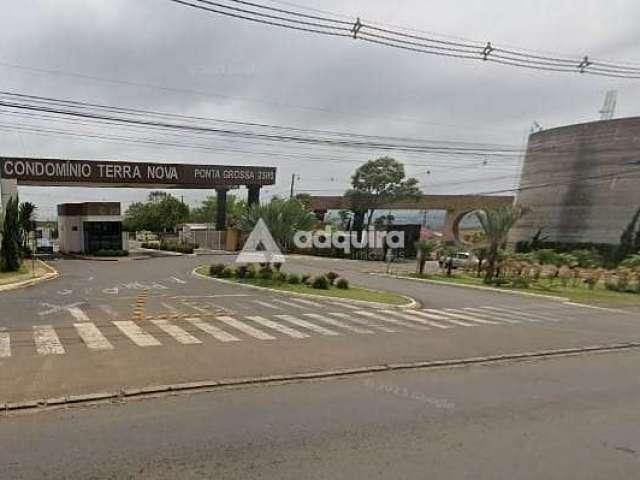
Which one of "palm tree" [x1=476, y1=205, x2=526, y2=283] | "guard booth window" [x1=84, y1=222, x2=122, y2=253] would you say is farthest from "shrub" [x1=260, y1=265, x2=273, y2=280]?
"guard booth window" [x1=84, y1=222, x2=122, y2=253]

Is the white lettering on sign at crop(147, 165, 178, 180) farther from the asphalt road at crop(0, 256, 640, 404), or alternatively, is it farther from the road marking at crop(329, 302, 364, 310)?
the road marking at crop(329, 302, 364, 310)

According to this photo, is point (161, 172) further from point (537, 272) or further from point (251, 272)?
point (537, 272)

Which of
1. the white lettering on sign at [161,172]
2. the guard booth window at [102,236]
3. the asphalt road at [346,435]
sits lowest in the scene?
the asphalt road at [346,435]

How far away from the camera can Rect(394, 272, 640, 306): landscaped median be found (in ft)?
77.6

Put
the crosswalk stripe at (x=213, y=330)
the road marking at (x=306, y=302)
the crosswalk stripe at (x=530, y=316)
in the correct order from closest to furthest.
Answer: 1. the crosswalk stripe at (x=213, y=330)
2. the crosswalk stripe at (x=530, y=316)
3. the road marking at (x=306, y=302)

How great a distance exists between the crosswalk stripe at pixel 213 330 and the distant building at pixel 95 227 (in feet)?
112

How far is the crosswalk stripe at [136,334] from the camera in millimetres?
10603

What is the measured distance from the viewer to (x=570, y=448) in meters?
5.62

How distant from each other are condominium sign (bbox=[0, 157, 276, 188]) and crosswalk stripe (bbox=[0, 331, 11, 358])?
3073cm

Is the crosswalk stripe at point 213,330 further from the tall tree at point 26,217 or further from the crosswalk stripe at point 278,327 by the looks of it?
the tall tree at point 26,217

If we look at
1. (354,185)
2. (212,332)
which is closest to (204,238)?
(354,185)

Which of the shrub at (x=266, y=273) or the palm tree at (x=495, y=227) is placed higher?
the palm tree at (x=495, y=227)

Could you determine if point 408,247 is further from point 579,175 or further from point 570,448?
point 570,448

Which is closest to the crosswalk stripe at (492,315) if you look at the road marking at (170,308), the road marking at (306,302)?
the road marking at (306,302)
